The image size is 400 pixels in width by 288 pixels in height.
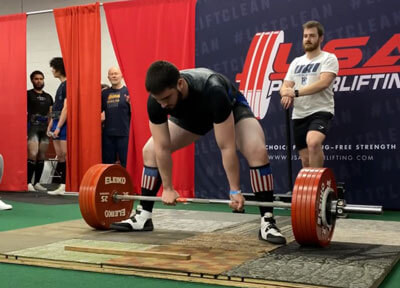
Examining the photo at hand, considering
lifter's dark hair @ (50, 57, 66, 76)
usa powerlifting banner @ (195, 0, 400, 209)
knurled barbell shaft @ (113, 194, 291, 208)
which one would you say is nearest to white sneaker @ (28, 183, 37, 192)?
lifter's dark hair @ (50, 57, 66, 76)

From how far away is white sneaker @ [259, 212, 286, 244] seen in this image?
268 centimetres

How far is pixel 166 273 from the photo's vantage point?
2.09 m

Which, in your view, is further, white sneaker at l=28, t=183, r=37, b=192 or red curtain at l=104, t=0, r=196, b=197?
white sneaker at l=28, t=183, r=37, b=192

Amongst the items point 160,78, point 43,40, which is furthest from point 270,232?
point 43,40

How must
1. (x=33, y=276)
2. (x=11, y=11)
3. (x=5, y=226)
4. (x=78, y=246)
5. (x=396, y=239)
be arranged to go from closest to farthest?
(x=33, y=276) < (x=78, y=246) < (x=396, y=239) < (x=5, y=226) < (x=11, y=11)

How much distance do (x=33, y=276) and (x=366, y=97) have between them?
3117 millimetres

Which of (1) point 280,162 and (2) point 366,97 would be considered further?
(1) point 280,162

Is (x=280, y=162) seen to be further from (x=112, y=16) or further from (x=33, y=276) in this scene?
(x=33, y=276)

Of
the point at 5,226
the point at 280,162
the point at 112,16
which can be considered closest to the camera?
the point at 5,226

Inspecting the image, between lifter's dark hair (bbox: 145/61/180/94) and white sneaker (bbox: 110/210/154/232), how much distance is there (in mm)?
1060

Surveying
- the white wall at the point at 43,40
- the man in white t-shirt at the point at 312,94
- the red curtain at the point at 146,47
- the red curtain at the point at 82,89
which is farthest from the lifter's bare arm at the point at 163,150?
the white wall at the point at 43,40

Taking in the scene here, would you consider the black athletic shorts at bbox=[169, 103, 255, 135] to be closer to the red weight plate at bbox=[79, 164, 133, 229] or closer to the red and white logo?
the red weight plate at bbox=[79, 164, 133, 229]

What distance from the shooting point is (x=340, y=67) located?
14.3 ft

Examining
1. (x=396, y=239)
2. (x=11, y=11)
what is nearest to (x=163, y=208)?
(x=396, y=239)
